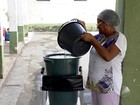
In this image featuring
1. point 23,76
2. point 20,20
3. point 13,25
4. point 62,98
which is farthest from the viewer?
point 20,20

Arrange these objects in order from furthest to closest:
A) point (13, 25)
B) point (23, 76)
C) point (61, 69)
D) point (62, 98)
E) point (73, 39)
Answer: point (13, 25) < point (23, 76) < point (62, 98) < point (61, 69) < point (73, 39)

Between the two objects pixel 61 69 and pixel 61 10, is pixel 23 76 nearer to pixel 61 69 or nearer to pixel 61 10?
pixel 61 69

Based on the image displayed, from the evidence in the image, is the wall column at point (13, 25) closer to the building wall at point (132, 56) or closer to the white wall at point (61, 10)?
the building wall at point (132, 56)

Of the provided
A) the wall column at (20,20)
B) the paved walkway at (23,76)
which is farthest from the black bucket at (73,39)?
the wall column at (20,20)

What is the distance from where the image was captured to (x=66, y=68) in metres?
4.09

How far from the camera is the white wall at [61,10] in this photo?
19.2 meters

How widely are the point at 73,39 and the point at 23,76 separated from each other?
4.79 metres

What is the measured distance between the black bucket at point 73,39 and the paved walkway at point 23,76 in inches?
97.1

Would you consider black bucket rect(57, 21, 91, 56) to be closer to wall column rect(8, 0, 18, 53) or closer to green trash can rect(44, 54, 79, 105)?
green trash can rect(44, 54, 79, 105)

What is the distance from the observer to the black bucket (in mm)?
3355

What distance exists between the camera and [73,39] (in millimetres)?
3410

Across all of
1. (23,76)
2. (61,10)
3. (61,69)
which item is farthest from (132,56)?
(61,10)

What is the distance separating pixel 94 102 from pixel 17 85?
3.92 meters

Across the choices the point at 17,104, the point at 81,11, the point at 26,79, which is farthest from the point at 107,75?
the point at 81,11
